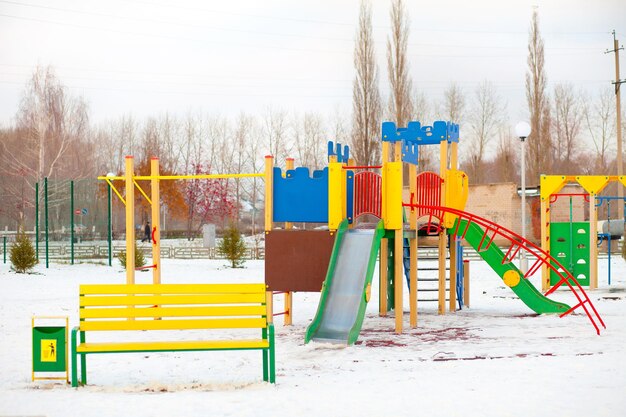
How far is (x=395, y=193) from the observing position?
38.2 ft

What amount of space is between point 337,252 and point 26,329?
5.15 metres

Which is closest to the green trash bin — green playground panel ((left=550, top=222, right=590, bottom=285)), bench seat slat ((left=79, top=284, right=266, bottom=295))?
bench seat slat ((left=79, top=284, right=266, bottom=295))

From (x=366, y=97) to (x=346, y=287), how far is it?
25.8m

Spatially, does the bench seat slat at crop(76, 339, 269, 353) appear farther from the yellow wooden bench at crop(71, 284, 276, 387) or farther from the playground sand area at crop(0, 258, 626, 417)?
the playground sand area at crop(0, 258, 626, 417)

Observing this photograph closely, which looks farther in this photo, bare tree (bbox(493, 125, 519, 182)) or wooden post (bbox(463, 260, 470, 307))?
bare tree (bbox(493, 125, 519, 182))

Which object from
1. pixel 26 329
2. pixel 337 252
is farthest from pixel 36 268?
pixel 337 252

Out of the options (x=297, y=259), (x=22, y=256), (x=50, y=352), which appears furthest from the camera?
(x=22, y=256)

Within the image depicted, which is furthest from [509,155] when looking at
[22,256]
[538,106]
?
[22,256]

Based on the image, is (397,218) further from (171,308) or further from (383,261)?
(171,308)

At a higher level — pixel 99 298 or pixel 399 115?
pixel 399 115

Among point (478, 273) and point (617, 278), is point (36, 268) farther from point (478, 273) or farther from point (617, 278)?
point (617, 278)

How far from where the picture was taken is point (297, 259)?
1201cm

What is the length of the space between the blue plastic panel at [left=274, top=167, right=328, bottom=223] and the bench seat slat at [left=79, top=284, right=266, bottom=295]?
3.91 m

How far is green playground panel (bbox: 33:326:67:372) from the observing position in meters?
7.70
